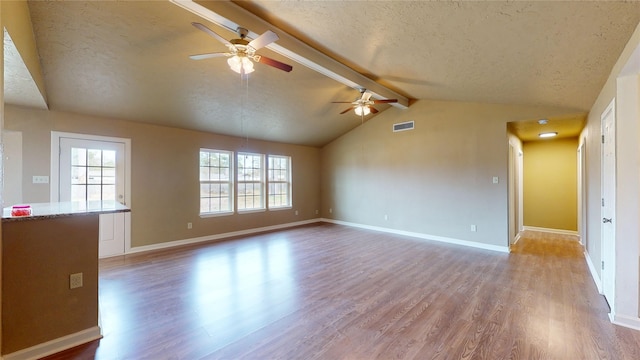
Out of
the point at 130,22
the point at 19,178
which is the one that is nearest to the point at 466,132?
the point at 130,22

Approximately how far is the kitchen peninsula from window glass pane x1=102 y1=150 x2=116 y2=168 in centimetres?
293

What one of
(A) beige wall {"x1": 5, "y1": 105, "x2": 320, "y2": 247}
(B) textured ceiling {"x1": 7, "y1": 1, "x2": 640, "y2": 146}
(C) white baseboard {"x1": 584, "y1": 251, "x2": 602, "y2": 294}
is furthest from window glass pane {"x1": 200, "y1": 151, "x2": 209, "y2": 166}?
(C) white baseboard {"x1": 584, "y1": 251, "x2": 602, "y2": 294}

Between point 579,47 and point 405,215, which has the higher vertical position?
point 579,47

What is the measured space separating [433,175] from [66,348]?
6.08m

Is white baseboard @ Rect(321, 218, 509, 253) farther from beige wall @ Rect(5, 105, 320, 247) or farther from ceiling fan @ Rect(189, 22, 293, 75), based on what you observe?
ceiling fan @ Rect(189, 22, 293, 75)

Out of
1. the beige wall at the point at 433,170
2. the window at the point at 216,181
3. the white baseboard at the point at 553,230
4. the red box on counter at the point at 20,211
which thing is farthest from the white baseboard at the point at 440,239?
the red box on counter at the point at 20,211

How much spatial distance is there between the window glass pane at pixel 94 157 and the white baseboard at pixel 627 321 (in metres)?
7.10

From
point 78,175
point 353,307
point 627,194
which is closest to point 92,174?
point 78,175

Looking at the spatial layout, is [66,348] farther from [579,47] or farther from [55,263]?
[579,47]

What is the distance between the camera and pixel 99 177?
182 inches

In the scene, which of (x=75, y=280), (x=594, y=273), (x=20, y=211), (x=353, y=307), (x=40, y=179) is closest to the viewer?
(x=20, y=211)

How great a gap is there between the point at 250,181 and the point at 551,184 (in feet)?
24.7

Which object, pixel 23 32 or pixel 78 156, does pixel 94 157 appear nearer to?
pixel 78 156

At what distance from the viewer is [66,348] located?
211 centimetres
